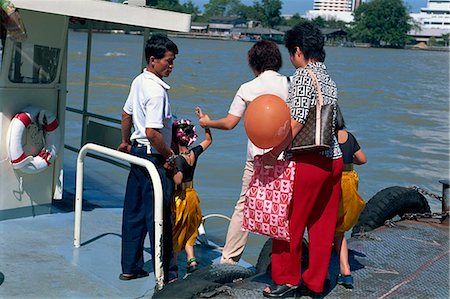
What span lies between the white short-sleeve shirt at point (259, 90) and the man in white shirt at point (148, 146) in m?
0.44

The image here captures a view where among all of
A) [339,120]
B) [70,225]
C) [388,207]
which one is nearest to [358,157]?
[339,120]

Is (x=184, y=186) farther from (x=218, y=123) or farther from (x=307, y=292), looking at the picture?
(x=307, y=292)

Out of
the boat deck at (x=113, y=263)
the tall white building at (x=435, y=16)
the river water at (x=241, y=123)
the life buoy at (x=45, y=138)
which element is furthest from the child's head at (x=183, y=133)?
the tall white building at (x=435, y=16)

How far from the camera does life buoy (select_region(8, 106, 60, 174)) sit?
231 inches

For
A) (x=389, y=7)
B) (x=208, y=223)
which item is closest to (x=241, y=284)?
(x=208, y=223)

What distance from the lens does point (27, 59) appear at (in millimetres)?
6125

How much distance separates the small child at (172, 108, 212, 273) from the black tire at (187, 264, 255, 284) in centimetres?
42

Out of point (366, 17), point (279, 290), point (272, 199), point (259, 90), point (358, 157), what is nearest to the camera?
point (272, 199)

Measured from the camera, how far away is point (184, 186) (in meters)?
5.00

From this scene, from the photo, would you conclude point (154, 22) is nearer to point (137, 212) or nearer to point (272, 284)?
point (137, 212)

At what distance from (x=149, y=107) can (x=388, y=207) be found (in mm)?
3436

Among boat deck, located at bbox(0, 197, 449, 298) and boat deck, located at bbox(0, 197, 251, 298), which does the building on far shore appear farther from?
boat deck, located at bbox(0, 197, 251, 298)

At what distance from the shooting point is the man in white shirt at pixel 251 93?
15.3 feet

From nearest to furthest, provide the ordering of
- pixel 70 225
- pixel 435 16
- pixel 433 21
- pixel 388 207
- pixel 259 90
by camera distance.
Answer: pixel 259 90 → pixel 70 225 → pixel 388 207 → pixel 433 21 → pixel 435 16
